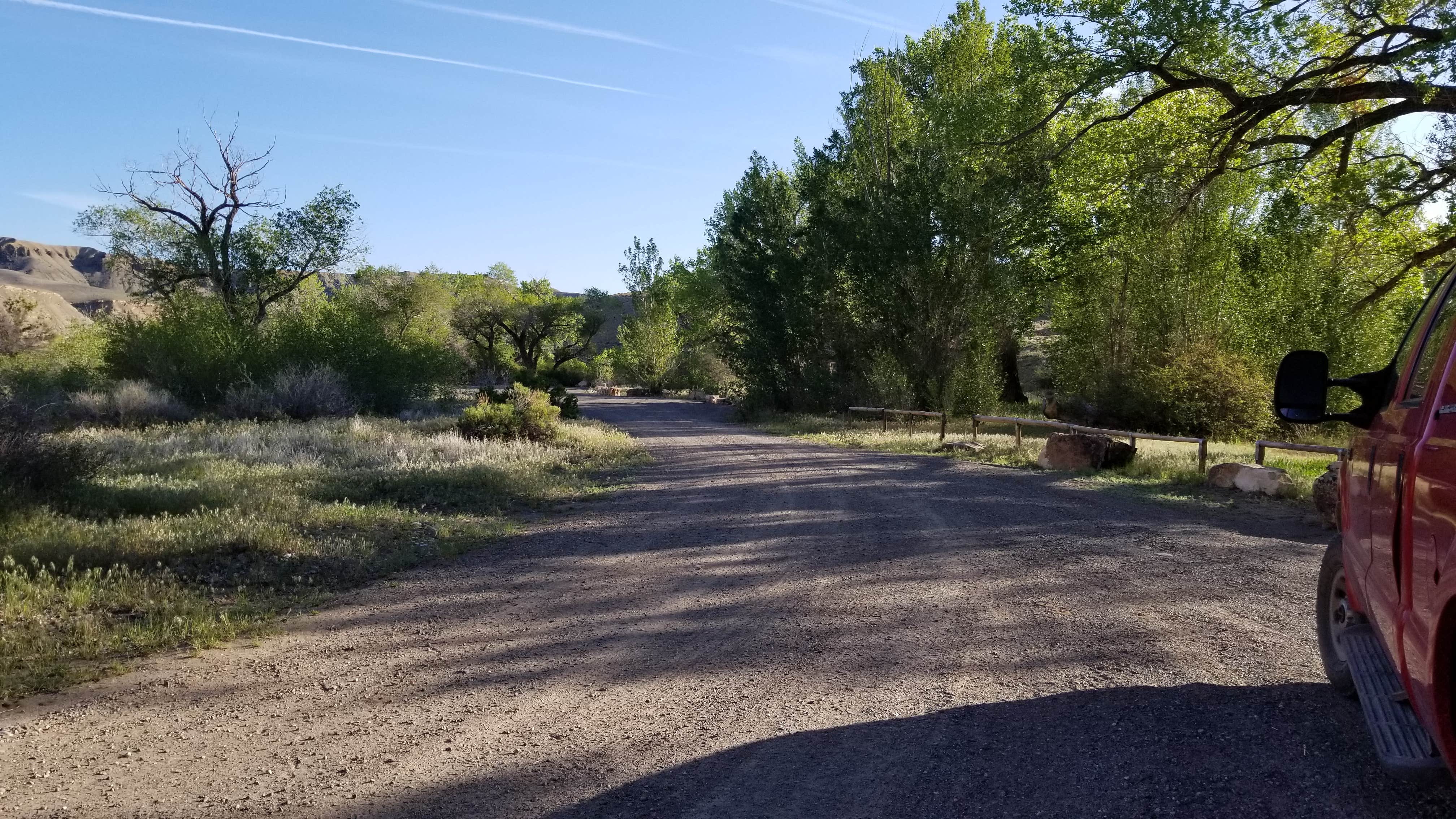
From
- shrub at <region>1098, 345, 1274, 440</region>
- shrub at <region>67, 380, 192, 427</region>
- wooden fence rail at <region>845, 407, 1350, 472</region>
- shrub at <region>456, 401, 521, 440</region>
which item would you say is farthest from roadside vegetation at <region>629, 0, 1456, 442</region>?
shrub at <region>67, 380, 192, 427</region>

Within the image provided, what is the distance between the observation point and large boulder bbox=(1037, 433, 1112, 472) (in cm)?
1486

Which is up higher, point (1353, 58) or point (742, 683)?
point (1353, 58)

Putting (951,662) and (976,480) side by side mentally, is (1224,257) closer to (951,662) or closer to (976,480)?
(976,480)

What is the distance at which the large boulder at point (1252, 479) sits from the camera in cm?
1162

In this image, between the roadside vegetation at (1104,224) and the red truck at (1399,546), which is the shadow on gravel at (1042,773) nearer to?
the red truck at (1399,546)

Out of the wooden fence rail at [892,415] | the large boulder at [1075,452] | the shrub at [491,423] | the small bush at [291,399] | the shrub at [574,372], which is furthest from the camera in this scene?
the shrub at [574,372]

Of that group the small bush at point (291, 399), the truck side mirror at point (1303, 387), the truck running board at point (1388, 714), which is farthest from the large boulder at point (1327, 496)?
the small bush at point (291, 399)

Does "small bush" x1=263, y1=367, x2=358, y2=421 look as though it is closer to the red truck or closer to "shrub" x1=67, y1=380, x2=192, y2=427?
"shrub" x1=67, y1=380, x2=192, y2=427

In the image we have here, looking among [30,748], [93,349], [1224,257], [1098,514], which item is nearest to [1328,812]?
[30,748]

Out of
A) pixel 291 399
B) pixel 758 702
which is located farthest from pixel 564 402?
pixel 758 702

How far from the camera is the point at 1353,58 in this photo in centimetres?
1269

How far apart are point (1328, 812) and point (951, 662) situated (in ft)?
6.62

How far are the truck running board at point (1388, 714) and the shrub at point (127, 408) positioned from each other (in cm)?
2230

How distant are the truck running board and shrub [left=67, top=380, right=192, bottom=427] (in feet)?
73.2
